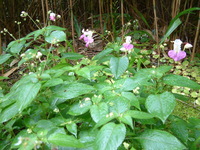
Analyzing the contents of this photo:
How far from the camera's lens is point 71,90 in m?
0.77

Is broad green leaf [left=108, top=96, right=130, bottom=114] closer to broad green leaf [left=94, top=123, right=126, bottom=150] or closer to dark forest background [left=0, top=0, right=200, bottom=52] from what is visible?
broad green leaf [left=94, top=123, right=126, bottom=150]

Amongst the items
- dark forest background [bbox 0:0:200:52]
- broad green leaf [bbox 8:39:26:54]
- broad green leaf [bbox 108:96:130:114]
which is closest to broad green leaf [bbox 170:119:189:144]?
broad green leaf [bbox 108:96:130:114]

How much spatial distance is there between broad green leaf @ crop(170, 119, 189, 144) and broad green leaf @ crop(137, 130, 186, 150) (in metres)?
0.11

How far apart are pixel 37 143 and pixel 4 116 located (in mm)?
335

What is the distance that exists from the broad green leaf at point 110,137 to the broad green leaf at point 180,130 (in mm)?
287

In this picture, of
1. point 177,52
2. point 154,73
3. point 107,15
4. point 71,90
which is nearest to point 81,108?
point 71,90

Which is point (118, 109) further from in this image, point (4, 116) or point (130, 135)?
point (4, 116)

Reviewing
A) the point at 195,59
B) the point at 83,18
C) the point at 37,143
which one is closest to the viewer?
the point at 37,143

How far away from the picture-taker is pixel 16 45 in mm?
1051

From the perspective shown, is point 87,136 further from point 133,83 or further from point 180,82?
point 180,82

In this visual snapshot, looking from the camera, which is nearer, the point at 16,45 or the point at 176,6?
the point at 16,45

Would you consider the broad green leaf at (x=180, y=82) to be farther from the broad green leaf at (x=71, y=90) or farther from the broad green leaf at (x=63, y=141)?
the broad green leaf at (x=63, y=141)

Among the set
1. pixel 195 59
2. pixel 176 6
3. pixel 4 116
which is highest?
pixel 176 6

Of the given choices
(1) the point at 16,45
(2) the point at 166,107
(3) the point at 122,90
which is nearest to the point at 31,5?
(1) the point at 16,45
